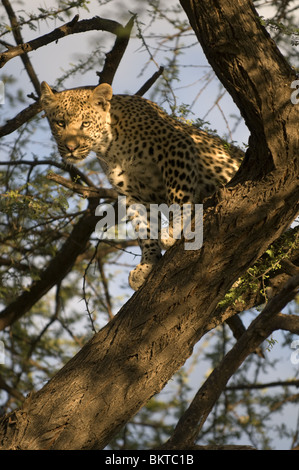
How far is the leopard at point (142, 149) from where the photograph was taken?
223 inches

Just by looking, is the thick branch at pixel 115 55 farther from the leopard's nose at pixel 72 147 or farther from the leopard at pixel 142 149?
the leopard's nose at pixel 72 147

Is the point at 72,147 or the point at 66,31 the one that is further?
the point at 66,31

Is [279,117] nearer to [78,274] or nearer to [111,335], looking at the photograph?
[111,335]

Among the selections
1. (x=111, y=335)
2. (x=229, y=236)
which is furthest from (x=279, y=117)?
(x=111, y=335)

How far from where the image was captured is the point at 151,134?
5.86m

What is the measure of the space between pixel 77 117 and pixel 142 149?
2.11 feet

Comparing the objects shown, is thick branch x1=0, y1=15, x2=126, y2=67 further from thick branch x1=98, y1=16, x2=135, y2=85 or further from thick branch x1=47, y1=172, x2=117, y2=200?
thick branch x1=47, y1=172, x2=117, y2=200

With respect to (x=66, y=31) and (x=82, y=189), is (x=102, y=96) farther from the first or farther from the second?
(x=82, y=189)

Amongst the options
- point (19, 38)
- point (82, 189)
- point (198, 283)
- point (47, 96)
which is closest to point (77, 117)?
point (47, 96)

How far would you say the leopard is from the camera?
5.66 meters

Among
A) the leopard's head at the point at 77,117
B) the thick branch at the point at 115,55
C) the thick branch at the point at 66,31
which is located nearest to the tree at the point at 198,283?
the thick branch at the point at 66,31

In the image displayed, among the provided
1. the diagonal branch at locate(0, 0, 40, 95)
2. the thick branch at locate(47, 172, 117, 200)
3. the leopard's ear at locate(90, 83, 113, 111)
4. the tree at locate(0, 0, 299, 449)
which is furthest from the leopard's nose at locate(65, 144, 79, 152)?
the tree at locate(0, 0, 299, 449)

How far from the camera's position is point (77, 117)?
6.10 m

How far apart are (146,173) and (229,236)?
1.68 metres
